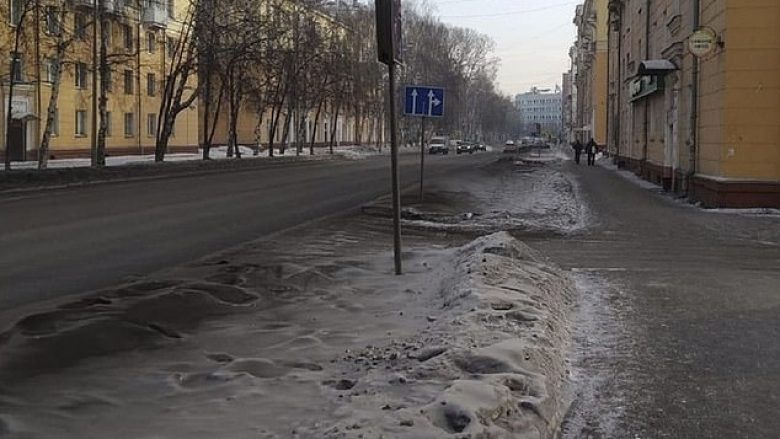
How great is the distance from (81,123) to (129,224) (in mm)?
42302

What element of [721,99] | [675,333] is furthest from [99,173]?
[675,333]

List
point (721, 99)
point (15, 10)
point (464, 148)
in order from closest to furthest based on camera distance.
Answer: point (721, 99) → point (15, 10) → point (464, 148)

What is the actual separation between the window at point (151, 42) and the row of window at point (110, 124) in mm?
4429

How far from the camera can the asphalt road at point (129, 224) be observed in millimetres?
10750

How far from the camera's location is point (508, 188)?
96.7 ft

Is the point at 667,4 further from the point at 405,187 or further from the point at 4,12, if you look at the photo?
the point at 4,12

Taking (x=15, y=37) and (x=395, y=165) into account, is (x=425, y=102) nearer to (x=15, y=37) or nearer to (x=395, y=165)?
(x=395, y=165)

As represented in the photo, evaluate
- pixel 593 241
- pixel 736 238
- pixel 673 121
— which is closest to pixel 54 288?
pixel 593 241

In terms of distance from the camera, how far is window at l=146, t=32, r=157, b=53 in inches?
2429

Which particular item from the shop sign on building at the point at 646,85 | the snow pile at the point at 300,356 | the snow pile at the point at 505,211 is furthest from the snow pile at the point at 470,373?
the shop sign on building at the point at 646,85

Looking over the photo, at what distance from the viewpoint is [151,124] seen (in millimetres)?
64062

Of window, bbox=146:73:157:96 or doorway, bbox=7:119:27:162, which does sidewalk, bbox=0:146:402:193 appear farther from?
window, bbox=146:73:157:96

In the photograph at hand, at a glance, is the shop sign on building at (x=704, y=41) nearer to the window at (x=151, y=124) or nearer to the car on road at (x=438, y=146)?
the window at (x=151, y=124)

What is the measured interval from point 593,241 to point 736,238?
266cm
